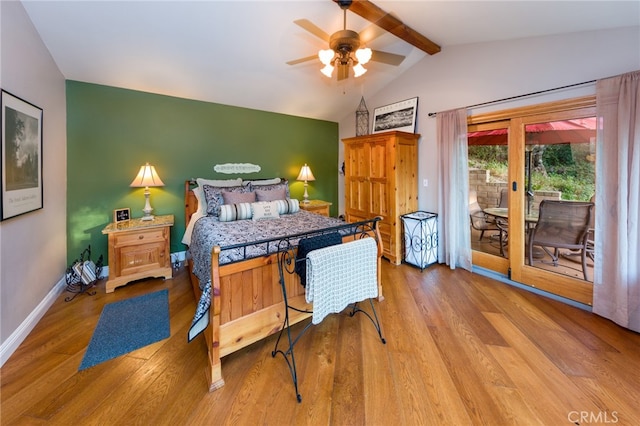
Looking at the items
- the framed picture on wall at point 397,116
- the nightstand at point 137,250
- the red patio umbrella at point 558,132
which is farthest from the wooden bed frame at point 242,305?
the framed picture on wall at point 397,116

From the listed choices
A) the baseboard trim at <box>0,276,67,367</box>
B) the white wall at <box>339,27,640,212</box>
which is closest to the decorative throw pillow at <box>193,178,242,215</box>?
the baseboard trim at <box>0,276,67,367</box>

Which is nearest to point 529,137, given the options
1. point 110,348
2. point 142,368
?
point 142,368

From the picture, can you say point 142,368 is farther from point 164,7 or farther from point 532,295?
point 532,295

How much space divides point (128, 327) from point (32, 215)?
138 centimetres

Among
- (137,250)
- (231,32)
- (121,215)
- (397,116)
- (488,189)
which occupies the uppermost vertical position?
(231,32)

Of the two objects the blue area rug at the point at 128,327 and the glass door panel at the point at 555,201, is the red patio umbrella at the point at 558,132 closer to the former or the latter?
the glass door panel at the point at 555,201

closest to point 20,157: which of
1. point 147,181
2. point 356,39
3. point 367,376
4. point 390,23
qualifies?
point 147,181

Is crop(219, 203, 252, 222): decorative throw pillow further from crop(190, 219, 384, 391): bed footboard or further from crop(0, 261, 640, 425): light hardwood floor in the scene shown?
crop(190, 219, 384, 391): bed footboard

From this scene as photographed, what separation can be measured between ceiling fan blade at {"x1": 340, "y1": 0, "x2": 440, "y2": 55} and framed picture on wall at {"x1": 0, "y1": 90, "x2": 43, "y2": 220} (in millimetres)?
2906

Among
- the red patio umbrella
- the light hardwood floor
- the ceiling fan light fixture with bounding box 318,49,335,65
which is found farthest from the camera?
the red patio umbrella

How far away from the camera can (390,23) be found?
2.86 meters

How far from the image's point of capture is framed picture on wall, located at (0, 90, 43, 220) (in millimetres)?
1986

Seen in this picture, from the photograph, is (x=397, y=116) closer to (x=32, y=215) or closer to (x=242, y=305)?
(x=242, y=305)

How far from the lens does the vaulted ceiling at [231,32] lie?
234cm
